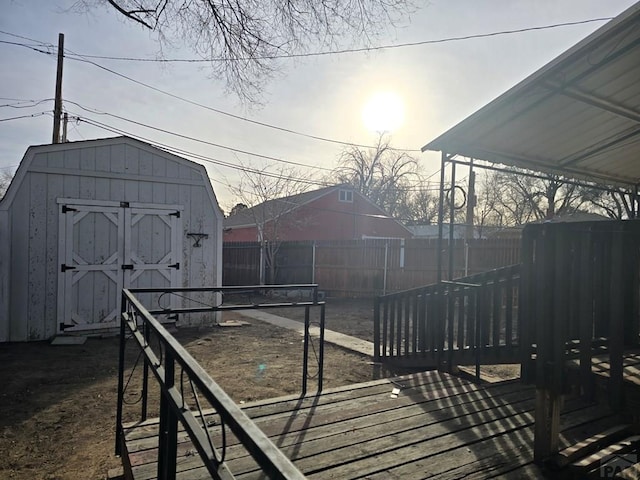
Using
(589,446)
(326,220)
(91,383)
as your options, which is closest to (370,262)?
(326,220)

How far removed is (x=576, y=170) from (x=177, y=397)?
598 centimetres

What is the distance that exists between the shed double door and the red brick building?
914 cm

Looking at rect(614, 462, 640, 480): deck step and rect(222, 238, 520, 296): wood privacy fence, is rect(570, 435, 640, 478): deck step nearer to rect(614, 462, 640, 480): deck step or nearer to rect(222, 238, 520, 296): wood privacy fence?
rect(614, 462, 640, 480): deck step

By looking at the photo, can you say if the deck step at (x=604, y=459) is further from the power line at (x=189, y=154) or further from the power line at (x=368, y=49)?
the power line at (x=189, y=154)

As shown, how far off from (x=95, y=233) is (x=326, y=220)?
13611 mm

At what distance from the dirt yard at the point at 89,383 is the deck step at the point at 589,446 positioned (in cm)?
266

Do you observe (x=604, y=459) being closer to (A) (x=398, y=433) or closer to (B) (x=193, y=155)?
(A) (x=398, y=433)

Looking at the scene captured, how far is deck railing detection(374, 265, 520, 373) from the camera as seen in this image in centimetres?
348

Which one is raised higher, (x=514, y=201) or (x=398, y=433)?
(x=514, y=201)

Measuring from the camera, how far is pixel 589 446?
221cm

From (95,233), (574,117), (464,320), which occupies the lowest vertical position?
(464,320)

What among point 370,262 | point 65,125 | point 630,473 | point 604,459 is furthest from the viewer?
point 65,125

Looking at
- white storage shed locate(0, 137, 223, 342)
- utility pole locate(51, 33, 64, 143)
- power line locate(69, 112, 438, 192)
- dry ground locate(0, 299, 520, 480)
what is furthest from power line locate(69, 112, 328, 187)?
dry ground locate(0, 299, 520, 480)

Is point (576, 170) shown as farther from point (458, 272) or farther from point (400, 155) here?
point (400, 155)
